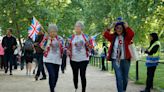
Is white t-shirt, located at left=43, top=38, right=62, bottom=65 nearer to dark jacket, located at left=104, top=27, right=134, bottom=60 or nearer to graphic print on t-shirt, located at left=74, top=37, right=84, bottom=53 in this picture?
graphic print on t-shirt, located at left=74, top=37, right=84, bottom=53

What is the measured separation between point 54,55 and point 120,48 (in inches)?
76.1

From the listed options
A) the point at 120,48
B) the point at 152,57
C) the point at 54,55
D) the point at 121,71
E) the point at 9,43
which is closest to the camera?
the point at 120,48

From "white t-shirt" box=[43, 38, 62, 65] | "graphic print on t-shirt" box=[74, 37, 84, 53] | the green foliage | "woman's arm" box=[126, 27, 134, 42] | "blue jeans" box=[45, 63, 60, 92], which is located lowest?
→ "blue jeans" box=[45, 63, 60, 92]

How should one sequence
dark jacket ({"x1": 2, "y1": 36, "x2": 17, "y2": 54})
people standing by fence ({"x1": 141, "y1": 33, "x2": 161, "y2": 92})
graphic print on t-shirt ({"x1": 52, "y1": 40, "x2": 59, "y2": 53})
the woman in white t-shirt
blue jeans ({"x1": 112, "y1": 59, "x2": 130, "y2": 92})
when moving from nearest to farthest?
Answer: blue jeans ({"x1": 112, "y1": 59, "x2": 130, "y2": 92}) < the woman in white t-shirt < graphic print on t-shirt ({"x1": 52, "y1": 40, "x2": 59, "y2": 53}) < people standing by fence ({"x1": 141, "y1": 33, "x2": 161, "y2": 92}) < dark jacket ({"x1": 2, "y1": 36, "x2": 17, "y2": 54})

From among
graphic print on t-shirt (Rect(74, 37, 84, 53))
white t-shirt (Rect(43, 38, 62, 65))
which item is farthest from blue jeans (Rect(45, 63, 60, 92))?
graphic print on t-shirt (Rect(74, 37, 84, 53))

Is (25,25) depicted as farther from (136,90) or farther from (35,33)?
(136,90)

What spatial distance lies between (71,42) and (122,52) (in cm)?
149

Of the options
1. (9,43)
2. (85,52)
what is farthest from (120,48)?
(9,43)

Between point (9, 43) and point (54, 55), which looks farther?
point (9, 43)

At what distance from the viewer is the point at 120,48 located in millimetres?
10062

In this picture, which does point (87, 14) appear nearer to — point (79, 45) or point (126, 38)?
point (79, 45)

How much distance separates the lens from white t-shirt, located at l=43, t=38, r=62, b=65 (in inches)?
434

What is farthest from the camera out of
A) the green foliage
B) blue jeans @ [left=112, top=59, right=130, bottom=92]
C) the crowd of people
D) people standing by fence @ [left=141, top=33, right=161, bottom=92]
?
the green foliage

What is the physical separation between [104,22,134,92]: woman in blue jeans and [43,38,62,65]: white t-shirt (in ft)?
5.12
